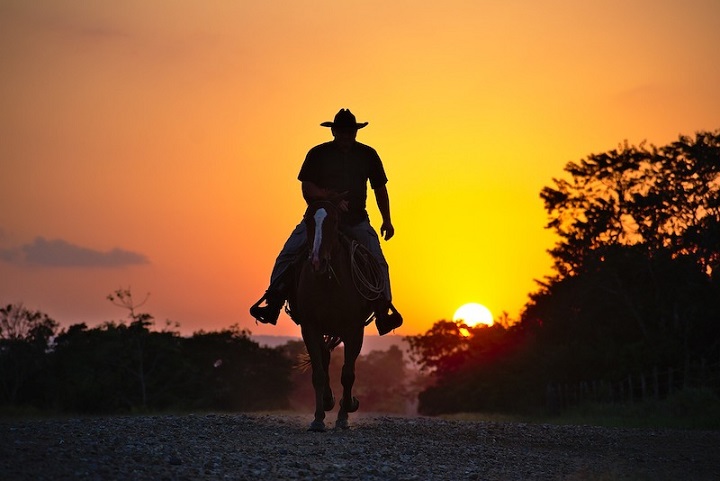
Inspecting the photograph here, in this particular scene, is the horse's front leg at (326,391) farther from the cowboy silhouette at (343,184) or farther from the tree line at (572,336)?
the tree line at (572,336)

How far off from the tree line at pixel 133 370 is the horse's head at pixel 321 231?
47.9 ft

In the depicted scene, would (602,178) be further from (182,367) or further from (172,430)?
(172,430)

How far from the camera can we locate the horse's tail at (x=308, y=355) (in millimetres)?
16734

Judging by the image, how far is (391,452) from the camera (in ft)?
40.5

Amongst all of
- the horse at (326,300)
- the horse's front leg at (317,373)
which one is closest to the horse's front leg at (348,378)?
the horse at (326,300)

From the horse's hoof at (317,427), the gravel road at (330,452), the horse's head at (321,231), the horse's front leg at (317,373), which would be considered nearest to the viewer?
the gravel road at (330,452)

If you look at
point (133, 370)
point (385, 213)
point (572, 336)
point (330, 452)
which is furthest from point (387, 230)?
point (572, 336)

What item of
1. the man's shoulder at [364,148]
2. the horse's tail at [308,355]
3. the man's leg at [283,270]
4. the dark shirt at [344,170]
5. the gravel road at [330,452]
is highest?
the man's shoulder at [364,148]

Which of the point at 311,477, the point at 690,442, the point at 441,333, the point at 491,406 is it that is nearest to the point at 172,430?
the point at 311,477

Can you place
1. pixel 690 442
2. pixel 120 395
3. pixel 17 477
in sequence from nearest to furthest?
pixel 17 477 → pixel 690 442 → pixel 120 395

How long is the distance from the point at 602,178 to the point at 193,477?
4716 cm

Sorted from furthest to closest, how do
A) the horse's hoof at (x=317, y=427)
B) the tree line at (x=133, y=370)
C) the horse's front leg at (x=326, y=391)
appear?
the tree line at (x=133, y=370) < the horse's front leg at (x=326, y=391) < the horse's hoof at (x=317, y=427)

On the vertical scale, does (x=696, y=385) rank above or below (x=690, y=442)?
above

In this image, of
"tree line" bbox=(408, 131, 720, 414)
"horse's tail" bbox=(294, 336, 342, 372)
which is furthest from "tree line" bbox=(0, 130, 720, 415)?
"horse's tail" bbox=(294, 336, 342, 372)
